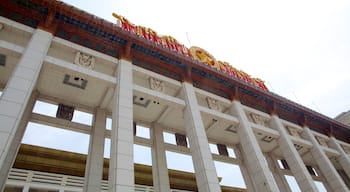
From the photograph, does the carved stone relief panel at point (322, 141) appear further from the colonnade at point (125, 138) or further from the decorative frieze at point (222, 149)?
the decorative frieze at point (222, 149)

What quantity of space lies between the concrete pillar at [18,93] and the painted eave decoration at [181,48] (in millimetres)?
5168

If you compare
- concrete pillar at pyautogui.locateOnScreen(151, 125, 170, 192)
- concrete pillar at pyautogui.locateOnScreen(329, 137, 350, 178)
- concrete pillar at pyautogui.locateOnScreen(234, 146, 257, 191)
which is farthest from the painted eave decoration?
concrete pillar at pyautogui.locateOnScreen(329, 137, 350, 178)

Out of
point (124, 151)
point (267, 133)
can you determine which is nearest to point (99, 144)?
point (124, 151)

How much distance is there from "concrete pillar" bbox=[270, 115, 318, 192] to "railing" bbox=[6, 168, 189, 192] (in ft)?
43.6

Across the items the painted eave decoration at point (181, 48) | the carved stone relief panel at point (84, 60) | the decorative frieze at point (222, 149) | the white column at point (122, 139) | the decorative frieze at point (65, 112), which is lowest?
the white column at point (122, 139)

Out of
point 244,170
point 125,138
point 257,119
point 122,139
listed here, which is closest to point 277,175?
point 244,170

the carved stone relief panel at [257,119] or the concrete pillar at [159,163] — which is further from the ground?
the carved stone relief panel at [257,119]

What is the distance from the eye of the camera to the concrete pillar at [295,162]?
573 inches

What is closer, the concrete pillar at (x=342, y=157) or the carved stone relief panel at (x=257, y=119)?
the carved stone relief panel at (x=257, y=119)

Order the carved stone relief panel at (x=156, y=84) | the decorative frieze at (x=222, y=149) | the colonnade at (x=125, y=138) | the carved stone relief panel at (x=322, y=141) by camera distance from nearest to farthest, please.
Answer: the colonnade at (x=125, y=138) < the carved stone relief panel at (x=156, y=84) < the decorative frieze at (x=222, y=149) < the carved stone relief panel at (x=322, y=141)

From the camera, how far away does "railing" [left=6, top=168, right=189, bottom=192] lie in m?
13.1

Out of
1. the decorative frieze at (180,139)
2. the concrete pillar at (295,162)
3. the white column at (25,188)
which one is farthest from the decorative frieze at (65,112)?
the concrete pillar at (295,162)

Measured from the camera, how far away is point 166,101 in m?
12.9

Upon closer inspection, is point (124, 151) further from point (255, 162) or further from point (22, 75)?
point (255, 162)
